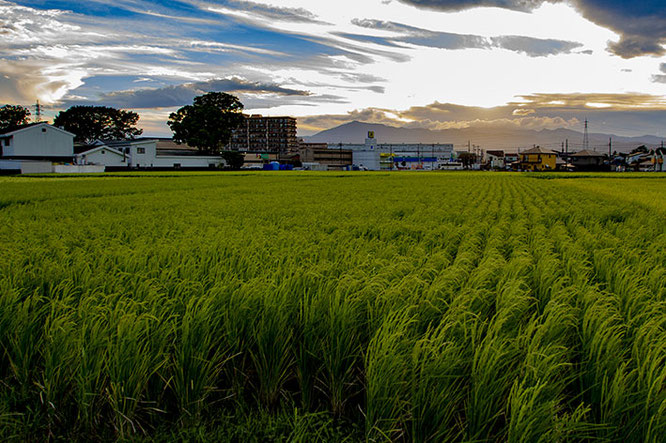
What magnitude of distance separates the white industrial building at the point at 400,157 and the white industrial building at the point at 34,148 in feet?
196

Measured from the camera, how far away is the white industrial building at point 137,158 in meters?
50.9

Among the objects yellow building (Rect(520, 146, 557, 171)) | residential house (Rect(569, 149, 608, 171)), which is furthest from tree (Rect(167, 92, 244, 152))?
residential house (Rect(569, 149, 608, 171))

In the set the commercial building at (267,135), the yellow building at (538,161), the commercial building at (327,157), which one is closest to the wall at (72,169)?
the commercial building at (327,157)

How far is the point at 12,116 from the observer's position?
7156 centimetres

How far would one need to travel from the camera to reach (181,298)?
9.78 ft

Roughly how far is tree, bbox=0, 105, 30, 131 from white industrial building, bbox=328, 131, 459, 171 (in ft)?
194

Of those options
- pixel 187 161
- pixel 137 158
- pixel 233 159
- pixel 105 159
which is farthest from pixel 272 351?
pixel 233 159

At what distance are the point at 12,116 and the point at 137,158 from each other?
31245mm

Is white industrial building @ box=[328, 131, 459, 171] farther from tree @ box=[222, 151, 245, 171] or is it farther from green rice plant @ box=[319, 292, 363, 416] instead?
green rice plant @ box=[319, 292, 363, 416]

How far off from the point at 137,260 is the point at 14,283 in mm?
981

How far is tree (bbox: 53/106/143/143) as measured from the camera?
77.9m

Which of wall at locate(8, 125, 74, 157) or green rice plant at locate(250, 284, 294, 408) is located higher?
wall at locate(8, 125, 74, 157)

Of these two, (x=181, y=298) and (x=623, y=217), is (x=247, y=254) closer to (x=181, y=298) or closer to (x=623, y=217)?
(x=181, y=298)

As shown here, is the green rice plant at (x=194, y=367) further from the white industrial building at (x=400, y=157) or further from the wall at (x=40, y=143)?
the white industrial building at (x=400, y=157)
